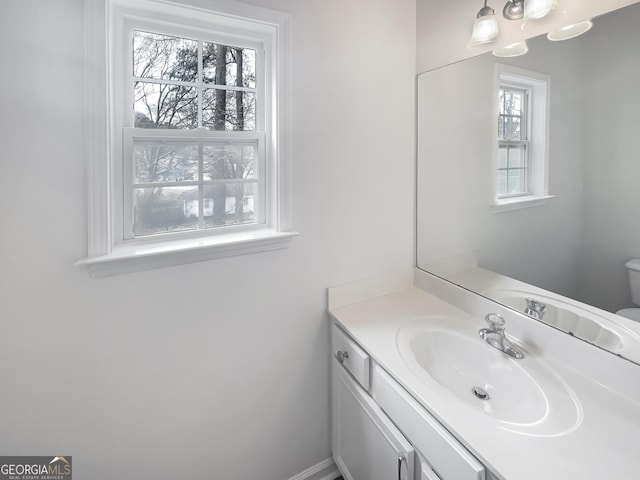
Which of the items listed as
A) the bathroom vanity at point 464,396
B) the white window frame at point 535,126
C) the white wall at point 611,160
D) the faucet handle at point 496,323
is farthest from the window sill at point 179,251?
the white wall at point 611,160

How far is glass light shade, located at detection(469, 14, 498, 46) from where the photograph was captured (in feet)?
4.32

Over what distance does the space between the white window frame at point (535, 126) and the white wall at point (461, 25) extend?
0.43 ft

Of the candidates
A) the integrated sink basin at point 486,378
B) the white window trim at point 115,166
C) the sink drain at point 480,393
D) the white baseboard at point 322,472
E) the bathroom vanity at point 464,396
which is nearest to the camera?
Result: the bathroom vanity at point 464,396

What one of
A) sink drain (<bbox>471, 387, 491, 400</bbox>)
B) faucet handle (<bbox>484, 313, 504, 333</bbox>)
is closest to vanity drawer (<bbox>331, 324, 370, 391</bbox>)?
sink drain (<bbox>471, 387, 491, 400</bbox>)

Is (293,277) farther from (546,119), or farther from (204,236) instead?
(546,119)

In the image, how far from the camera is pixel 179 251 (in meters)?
1.19

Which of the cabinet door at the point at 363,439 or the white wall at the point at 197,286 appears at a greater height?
the white wall at the point at 197,286

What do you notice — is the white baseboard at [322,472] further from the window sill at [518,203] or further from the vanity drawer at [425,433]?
the window sill at [518,203]

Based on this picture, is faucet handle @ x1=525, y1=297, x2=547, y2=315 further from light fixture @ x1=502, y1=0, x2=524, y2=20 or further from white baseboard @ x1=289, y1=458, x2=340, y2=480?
white baseboard @ x1=289, y1=458, x2=340, y2=480

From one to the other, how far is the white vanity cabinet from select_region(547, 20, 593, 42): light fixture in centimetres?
131

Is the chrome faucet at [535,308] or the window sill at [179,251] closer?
the window sill at [179,251]

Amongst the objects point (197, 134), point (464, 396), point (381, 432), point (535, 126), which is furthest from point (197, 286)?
point (535, 126)

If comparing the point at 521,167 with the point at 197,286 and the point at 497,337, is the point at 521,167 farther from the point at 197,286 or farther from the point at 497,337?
the point at 197,286

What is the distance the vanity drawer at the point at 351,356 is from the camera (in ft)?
4.13
